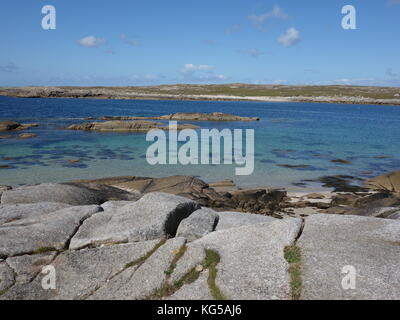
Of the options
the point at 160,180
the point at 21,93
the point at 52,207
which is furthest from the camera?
the point at 21,93

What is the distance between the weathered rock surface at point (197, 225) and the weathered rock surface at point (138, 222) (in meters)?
0.34

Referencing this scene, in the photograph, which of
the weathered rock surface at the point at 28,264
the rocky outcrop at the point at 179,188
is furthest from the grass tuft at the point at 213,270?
the rocky outcrop at the point at 179,188

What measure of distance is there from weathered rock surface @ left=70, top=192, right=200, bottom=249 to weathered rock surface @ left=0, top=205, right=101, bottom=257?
465 mm

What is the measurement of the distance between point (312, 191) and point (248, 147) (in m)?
22.8

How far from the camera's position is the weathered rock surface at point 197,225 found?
14.1m

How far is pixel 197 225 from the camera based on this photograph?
14.6 m

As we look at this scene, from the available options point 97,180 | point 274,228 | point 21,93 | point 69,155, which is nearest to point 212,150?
point 69,155

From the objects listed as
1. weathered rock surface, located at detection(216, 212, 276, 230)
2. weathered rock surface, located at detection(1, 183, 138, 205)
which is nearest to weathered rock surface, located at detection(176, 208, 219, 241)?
weathered rock surface, located at detection(216, 212, 276, 230)

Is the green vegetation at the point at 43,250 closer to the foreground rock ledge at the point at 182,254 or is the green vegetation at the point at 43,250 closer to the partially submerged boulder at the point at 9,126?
the foreground rock ledge at the point at 182,254

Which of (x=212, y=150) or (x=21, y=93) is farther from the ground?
(x=21, y=93)

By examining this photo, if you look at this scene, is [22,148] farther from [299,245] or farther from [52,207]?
[299,245]

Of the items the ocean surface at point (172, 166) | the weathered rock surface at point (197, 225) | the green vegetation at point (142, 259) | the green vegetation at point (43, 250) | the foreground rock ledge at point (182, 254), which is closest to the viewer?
the foreground rock ledge at point (182, 254)
